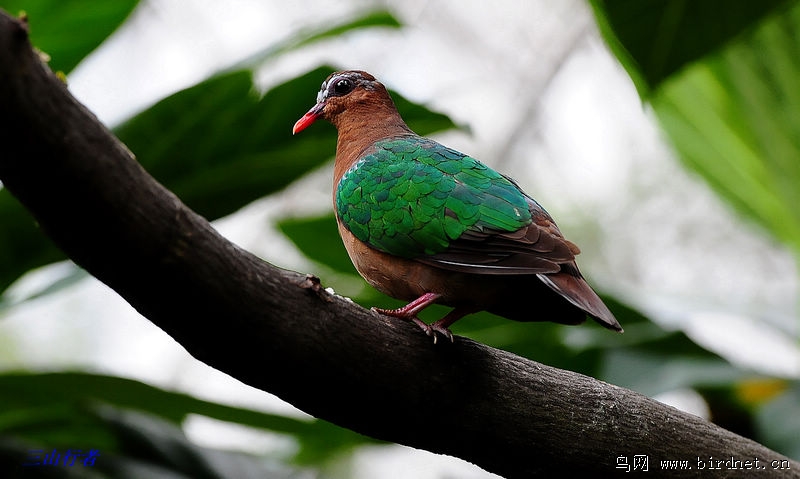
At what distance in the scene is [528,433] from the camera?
205 centimetres

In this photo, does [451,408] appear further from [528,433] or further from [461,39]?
[461,39]

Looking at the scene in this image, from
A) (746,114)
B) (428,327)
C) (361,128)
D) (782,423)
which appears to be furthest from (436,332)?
(746,114)

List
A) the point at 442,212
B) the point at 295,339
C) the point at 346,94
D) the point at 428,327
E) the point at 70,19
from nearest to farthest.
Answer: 1. the point at 295,339
2. the point at 428,327
3. the point at 442,212
4. the point at 346,94
5. the point at 70,19

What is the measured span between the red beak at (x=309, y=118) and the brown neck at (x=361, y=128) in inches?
2.1

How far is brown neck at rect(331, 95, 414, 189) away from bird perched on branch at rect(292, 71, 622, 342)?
154 millimetres

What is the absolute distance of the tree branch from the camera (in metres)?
1.31

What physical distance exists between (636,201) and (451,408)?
7683mm

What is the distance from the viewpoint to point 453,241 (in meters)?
2.08

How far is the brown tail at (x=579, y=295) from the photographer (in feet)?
6.46

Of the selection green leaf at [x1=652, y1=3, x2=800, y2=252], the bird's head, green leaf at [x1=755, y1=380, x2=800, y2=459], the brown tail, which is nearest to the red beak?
the bird's head

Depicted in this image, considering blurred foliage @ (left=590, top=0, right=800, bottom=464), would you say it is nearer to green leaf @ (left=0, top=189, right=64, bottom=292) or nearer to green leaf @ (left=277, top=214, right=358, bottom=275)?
green leaf @ (left=277, top=214, right=358, bottom=275)

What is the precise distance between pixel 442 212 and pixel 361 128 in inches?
26.8

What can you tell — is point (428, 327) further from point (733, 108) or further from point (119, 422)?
point (733, 108)

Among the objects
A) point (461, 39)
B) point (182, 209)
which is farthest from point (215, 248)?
point (461, 39)
